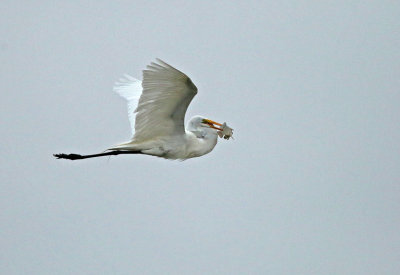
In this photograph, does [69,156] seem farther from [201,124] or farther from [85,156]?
[201,124]

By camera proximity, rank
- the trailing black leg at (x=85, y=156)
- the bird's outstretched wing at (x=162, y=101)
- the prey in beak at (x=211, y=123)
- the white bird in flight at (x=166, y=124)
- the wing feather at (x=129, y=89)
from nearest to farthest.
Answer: the bird's outstretched wing at (x=162, y=101)
the white bird in flight at (x=166, y=124)
the trailing black leg at (x=85, y=156)
the prey in beak at (x=211, y=123)
the wing feather at (x=129, y=89)

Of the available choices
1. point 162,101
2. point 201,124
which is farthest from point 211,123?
point 162,101

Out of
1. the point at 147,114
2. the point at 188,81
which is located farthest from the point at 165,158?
the point at 188,81

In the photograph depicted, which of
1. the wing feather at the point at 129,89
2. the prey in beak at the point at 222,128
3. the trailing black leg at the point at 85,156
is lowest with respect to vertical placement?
the trailing black leg at the point at 85,156

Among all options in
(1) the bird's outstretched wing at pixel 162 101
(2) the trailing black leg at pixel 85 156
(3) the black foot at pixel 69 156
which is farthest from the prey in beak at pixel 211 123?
(3) the black foot at pixel 69 156

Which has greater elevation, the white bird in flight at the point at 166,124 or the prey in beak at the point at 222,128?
the prey in beak at the point at 222,128

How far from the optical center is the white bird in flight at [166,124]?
426 inches

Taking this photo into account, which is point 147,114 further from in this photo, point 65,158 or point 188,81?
point 65,158

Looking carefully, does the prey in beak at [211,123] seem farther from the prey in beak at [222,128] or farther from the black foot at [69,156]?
the black foot at [69,156]

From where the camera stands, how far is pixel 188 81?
1092 cm

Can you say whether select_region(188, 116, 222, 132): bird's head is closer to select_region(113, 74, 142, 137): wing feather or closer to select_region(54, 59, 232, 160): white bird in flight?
select_region(54, 59, 232, 160): white bird in flight

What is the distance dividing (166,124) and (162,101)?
79 centimetres

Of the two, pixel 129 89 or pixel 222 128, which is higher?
pixel 129 89

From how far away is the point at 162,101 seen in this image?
11.4 m
